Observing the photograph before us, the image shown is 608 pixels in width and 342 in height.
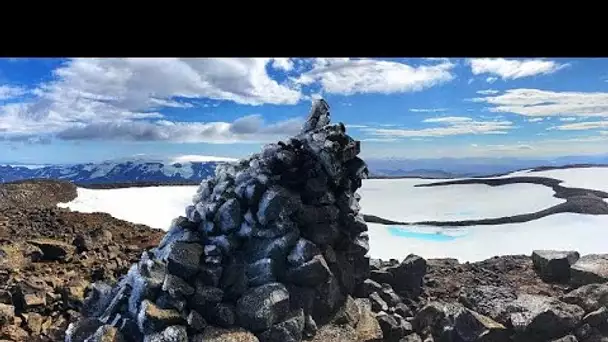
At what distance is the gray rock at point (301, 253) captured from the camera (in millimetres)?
6281

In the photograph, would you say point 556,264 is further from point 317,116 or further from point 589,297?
point 317,116

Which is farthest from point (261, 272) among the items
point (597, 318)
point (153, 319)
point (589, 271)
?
point (589, 271)

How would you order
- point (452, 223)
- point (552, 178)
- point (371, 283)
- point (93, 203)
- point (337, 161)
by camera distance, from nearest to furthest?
1. point (337, 161)
2. point (371, 283)
3. point (452, 223)
4. point (552, 178)
5. point (93, 203)

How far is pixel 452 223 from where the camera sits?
8.50 m

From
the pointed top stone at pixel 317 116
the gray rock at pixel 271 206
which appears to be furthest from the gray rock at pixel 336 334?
the pointed top stone at pixel 317 116

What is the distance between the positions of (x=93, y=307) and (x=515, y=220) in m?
6.91

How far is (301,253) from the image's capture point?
6.29 metres

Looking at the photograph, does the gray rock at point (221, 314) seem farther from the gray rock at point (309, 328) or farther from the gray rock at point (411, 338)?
the gray rock at point (411, 338)

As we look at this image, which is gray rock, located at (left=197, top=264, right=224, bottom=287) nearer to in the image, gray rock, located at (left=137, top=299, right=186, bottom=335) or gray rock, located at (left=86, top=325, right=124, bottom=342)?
gray rock, located at (left=137, top=299, right=186, bottom=335)

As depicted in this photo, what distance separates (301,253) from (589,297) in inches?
158

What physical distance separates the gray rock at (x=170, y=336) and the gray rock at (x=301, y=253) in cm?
160

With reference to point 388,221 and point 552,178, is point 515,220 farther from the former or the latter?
point 388,221
